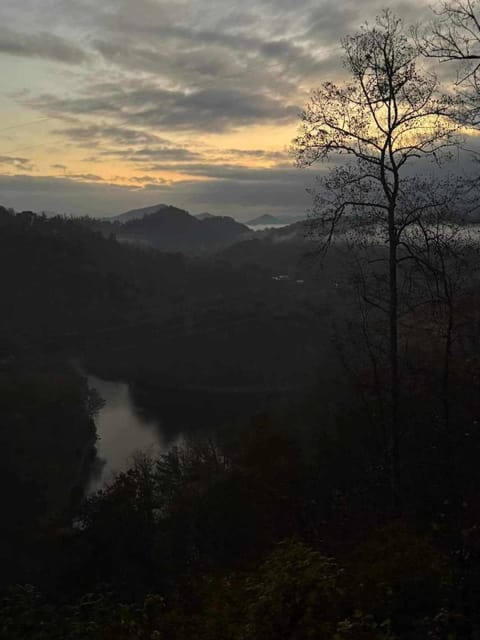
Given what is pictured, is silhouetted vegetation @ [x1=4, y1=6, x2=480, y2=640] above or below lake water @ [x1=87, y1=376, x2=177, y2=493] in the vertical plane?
above

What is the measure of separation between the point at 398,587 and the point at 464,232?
5245mm

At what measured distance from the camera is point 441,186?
8.13 m

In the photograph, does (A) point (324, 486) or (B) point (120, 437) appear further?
(B) point (120, 437)

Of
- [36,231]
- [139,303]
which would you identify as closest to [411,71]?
[139,303]

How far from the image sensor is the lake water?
1485 inches

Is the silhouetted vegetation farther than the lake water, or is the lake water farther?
the lake water

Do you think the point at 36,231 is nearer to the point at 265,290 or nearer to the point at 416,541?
the point at 265,290

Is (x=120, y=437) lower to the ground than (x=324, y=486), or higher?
lower

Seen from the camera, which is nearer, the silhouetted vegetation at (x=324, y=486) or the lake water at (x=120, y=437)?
the silhouetted vegetation at (x=324, y=486)

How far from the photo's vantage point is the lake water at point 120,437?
37719 mm

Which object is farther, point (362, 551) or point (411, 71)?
point (411, 71)

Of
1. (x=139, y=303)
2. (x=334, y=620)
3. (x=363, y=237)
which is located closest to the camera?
(x=334, y=620)

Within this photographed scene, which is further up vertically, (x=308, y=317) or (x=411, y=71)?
(x=411, y=71)

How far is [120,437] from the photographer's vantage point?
4544cm
